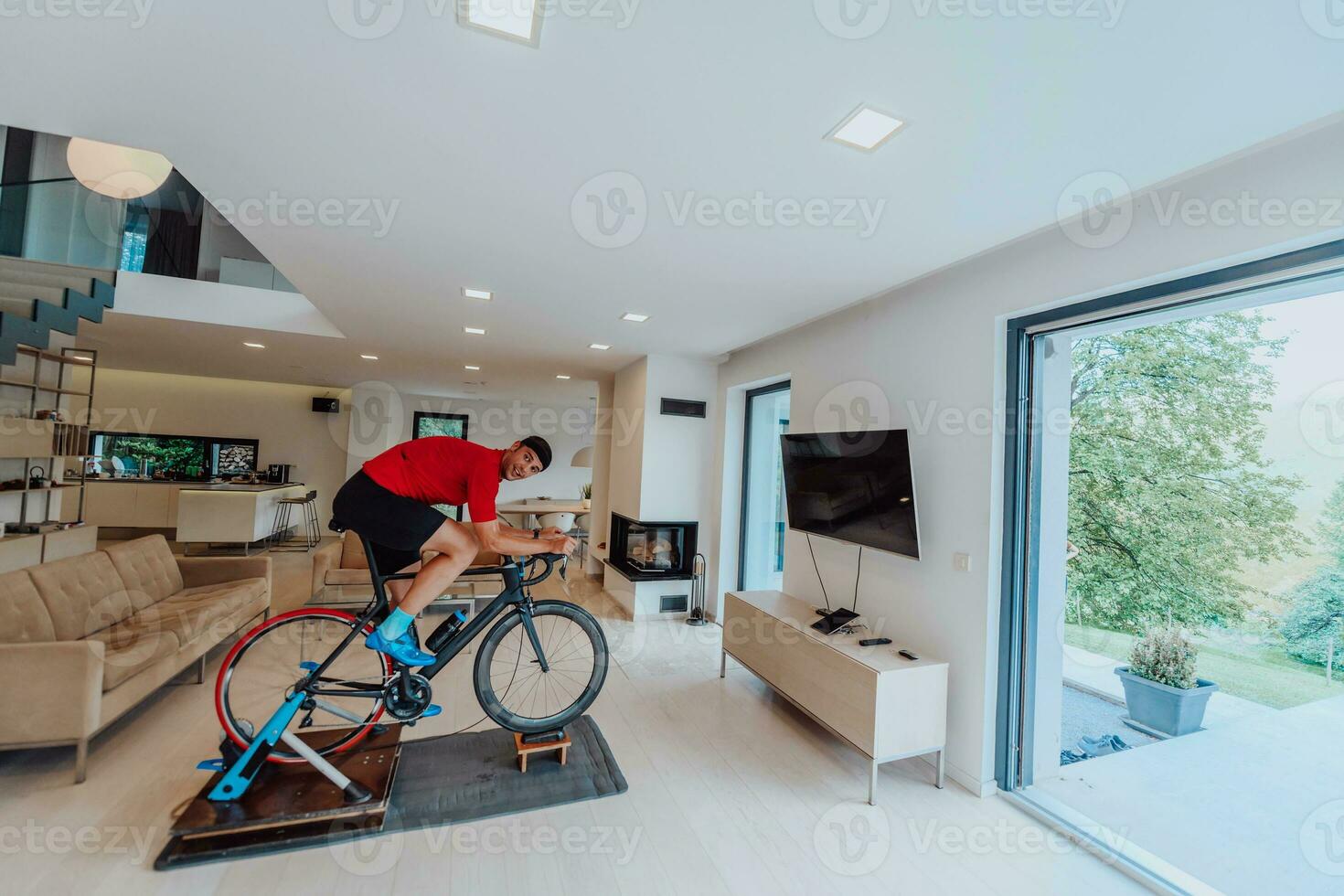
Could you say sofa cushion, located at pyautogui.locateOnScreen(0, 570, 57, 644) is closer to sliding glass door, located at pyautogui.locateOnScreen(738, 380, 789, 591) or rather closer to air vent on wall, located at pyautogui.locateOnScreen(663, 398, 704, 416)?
air vent on wall, located at pyautogui.locateOnScreen(663, 398, 704, 416)

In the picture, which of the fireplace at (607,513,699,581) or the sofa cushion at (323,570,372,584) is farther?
the fireplace at (607,513,699,581)

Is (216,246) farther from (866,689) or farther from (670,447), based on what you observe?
(866,689)

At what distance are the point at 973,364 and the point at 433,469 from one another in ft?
8.75

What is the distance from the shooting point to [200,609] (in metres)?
3.38

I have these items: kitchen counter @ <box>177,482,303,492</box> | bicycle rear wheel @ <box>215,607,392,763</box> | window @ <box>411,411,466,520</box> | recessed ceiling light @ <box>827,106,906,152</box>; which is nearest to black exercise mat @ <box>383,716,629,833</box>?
bicycle rear wheel @ <box>215,607,392,763</box>

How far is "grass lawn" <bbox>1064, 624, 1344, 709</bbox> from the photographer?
184 cm

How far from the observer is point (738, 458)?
18.2 feet

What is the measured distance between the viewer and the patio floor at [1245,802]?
72.7 inches

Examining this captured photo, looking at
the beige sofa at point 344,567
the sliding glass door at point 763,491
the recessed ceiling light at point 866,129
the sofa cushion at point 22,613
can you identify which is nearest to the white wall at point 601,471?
the beige sofa at point 344,567

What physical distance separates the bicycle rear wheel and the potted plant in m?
3.28

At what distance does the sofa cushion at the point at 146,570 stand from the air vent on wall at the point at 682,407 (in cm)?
395


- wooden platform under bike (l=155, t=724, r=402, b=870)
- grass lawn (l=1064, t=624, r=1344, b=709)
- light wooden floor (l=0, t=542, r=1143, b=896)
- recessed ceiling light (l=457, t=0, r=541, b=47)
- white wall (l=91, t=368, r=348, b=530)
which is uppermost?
recessed ceiling light (l=457, t=0, r=541, b=47)

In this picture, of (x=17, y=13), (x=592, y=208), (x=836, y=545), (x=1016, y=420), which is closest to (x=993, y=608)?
(x=1016, y=420)

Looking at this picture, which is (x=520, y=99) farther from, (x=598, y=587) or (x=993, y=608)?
(x=598, y=587)
